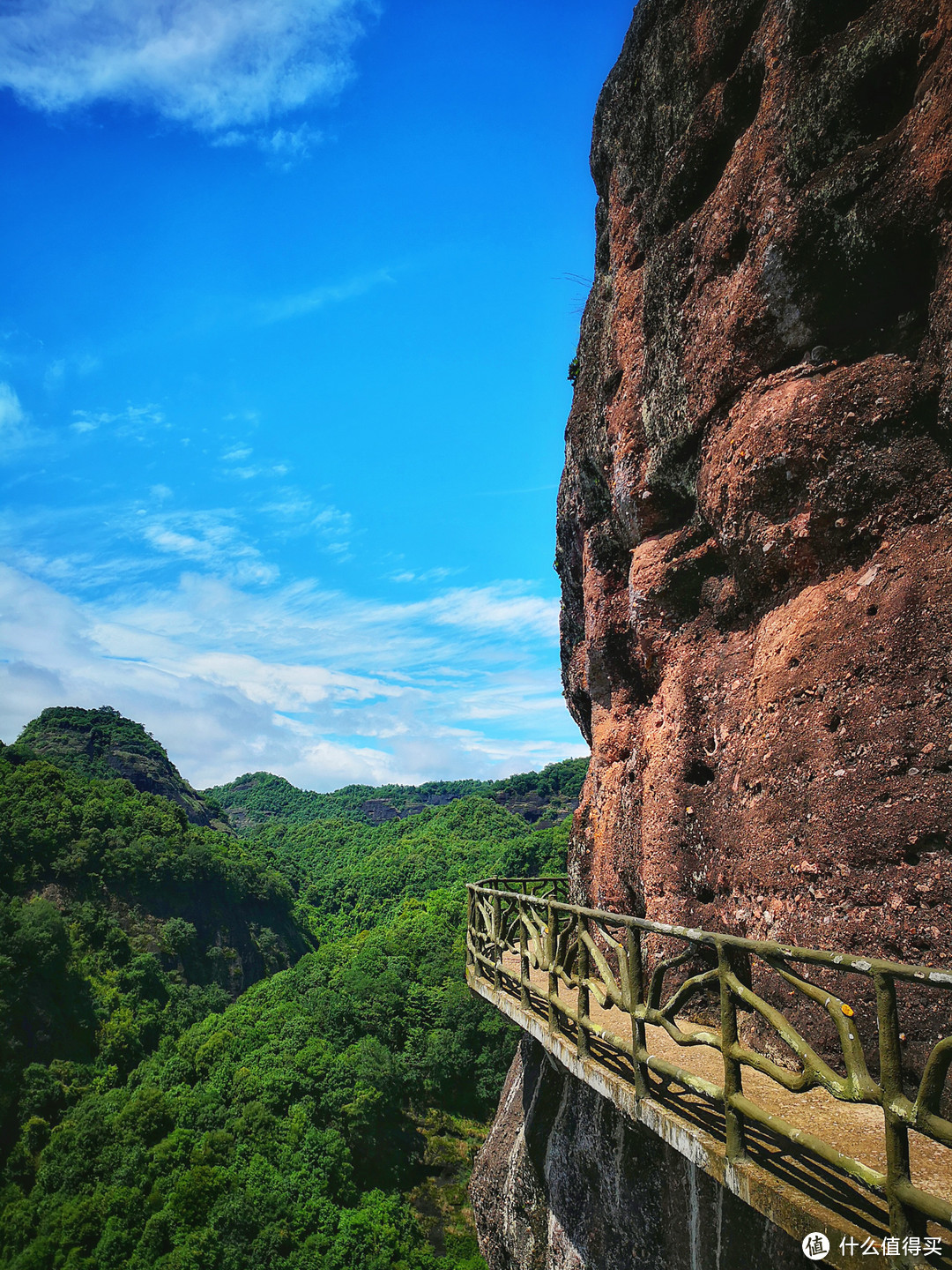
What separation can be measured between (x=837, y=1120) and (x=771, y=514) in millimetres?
4461

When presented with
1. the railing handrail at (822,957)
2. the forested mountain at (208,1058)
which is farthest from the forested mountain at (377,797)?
the railing handrail at (822,957)

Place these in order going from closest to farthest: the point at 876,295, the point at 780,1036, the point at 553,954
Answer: the point at 780,1036, the point at 876,295, the point at 553,954

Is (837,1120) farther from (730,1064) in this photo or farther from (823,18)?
(823,18)

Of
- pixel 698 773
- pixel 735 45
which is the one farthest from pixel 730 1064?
pixel 735 45

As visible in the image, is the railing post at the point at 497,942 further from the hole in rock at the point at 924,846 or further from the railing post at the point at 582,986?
the hole in rock at the point at 924,846

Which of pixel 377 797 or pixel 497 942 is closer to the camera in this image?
pixel 497 942

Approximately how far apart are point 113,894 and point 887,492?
60.9 m

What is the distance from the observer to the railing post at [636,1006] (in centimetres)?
414

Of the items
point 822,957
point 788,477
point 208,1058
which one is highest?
point 788,477

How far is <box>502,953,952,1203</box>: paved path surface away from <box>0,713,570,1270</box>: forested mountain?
30.0m

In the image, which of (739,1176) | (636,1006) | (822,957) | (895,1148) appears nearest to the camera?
(895,1148)

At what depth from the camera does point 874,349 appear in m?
5.59

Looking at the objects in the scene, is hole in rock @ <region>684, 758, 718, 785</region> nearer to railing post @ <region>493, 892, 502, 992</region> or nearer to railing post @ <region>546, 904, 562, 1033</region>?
railing post @ <region>546, 904, 562, 1033</region>

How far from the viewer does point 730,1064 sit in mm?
3375
